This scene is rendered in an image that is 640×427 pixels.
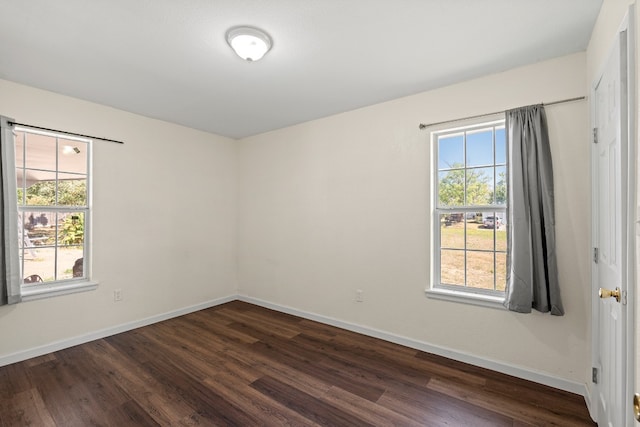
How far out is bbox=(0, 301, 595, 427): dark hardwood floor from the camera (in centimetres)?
199

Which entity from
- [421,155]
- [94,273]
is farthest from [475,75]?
[94,273]

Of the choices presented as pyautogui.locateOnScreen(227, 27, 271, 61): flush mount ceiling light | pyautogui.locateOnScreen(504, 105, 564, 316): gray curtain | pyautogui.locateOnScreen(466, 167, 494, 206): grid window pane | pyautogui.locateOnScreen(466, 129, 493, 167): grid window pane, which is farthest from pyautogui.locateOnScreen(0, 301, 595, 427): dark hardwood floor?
pyautogui.locateOnScreen(227, 27, 271, 61): flush mount ceiling light

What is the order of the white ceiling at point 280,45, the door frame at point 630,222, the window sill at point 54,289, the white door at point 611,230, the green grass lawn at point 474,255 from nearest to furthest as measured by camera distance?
1. the door frame at point 630,222
2. the white door at point 611,230
3. the white ceiling at point 280,45
4. the green grass lawn at point 474,255
5. the window sill at point 54,289

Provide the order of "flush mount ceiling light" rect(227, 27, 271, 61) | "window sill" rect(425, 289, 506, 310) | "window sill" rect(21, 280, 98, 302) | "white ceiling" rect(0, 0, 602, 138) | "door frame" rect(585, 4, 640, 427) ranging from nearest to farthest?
"door frame" rect(585, 4, 640, 427) → "white ceiling" rect(0, 0, 602, 138) → "flush mount ceiling light" rect(227, 27, 271, 61) → "window sill" rect(425, 289, 506, 310) → "window sill" rect(21, 280, 98, 302)

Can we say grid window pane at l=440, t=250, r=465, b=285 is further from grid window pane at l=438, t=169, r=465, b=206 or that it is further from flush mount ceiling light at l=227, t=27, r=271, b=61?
flush mount ceiling light at l=227, t=27, r=271, b=61

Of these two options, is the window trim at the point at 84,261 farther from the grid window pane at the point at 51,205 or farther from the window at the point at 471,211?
the window at the point at 471,211

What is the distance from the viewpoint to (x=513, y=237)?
2385 mm

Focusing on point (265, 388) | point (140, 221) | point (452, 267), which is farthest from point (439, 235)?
point (140, 221)

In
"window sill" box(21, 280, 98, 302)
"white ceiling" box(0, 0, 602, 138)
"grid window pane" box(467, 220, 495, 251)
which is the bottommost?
→ "window sill" box(21, 280, 98, 302)

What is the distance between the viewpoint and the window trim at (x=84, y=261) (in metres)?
2.87

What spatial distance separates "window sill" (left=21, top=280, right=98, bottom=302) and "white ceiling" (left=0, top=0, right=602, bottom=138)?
1968 mm

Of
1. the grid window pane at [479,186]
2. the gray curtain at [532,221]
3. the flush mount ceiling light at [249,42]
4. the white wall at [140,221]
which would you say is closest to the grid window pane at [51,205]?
the white wall at [140,221]

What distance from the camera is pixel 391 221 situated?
3182mm

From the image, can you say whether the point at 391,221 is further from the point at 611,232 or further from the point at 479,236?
the point at 611,232
